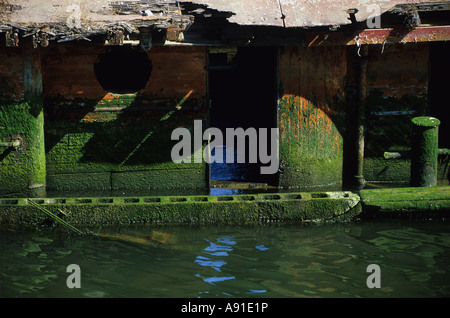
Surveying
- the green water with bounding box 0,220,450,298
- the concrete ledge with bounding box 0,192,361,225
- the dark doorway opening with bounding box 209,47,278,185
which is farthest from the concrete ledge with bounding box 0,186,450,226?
the dark doorway opening with bounding box 209,47,278,185

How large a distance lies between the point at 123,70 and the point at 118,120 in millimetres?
1189

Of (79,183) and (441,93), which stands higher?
(441,93)

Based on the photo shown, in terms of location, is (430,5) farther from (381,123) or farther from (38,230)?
(38,230)

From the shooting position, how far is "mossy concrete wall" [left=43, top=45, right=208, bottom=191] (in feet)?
34.6

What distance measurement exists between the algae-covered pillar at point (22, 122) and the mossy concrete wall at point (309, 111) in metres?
4.44

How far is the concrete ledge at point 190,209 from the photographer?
8.98 m

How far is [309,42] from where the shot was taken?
10.6 metres

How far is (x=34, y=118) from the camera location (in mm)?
10086

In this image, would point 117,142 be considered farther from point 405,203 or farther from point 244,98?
point 244,98

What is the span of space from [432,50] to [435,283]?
24.2 ft

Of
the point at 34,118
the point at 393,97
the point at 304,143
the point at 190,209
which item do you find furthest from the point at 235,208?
the point at 393,97

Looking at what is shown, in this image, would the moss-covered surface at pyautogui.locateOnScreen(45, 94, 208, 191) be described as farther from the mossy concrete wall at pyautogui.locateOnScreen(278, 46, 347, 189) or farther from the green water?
the green water

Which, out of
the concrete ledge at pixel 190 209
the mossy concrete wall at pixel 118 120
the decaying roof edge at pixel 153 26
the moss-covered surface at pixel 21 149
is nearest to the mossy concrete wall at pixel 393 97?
the decaying roof edge at pixel 153 26
